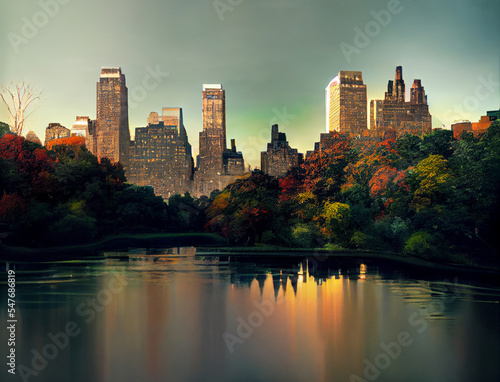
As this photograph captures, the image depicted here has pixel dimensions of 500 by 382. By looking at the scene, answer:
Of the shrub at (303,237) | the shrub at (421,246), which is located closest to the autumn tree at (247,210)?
the shrub at (303,237)

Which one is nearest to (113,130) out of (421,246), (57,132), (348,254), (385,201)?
(57,132)

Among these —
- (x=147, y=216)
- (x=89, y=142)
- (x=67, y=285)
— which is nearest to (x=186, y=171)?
(x=89, y=142)

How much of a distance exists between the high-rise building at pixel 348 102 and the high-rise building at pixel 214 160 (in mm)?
12429

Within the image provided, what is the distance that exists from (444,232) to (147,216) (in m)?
19.3

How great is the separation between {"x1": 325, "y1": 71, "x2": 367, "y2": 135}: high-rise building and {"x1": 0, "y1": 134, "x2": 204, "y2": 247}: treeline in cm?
2160

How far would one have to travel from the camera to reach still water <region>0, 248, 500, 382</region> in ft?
28.0

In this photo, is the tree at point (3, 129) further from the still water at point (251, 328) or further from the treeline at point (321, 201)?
the still water at point (251, 328)

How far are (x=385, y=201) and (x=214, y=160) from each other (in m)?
33.4

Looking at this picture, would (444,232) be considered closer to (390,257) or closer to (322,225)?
(390,257)

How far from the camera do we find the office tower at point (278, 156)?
3975 centimetres

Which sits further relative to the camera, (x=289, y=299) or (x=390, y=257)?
(x=390, y=257)

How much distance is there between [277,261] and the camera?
80.3 feet

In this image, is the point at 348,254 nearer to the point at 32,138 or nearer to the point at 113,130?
the point at 32,138

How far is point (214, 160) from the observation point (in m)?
56.9
